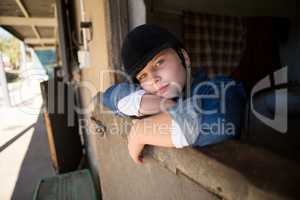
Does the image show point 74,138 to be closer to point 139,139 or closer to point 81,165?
point 81,165

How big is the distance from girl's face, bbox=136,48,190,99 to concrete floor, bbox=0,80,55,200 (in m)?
1.88

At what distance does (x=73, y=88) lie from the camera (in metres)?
2.43

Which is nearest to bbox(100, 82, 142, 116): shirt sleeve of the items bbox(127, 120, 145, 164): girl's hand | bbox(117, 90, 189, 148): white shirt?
bbox(117, 90, 189, 148): white shirt

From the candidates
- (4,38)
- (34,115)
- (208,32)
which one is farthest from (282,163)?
(4,38)

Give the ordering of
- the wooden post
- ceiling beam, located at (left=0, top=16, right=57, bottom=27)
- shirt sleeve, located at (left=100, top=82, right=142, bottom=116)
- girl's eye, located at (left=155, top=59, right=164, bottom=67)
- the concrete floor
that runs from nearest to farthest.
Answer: girl's eye, located at (left=155, top=59, right=164, bottom=67)
shirt sleeve, located at (left=100, top=82, right=142, bottom=116)
the concrete floor
ceiling beam, located at (left=0, top=16, right=57, bottom=27)
the wooden post

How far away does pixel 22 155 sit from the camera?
108 inches

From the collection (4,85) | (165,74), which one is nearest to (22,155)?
(165,74)

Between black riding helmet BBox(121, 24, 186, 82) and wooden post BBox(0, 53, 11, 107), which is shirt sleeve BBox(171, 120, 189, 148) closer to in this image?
black riding helmet BBox(121, 24, 186, 82)

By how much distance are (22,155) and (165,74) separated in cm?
276

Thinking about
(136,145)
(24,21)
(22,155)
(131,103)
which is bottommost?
(22,155)

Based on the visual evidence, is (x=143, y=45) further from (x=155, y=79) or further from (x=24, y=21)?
(x=24, y=21)

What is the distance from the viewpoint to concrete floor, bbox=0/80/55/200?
2072 mm

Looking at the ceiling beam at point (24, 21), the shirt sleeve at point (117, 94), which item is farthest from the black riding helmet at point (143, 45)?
the ceiling beam at point (24, 21)

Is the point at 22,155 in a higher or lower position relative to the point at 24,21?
lower
